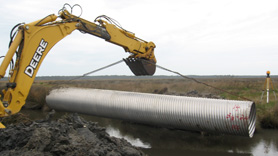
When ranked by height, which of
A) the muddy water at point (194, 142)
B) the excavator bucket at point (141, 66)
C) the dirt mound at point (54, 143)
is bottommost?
the muddy water at point (194, 142)

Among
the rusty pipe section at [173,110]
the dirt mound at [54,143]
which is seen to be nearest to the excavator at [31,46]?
the dirt mound at [54,143]

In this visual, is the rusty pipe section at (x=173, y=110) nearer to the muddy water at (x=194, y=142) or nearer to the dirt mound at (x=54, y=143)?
the muddy water at (x=194, y=142)

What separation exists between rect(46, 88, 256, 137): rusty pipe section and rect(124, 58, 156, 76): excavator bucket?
784 millimetres

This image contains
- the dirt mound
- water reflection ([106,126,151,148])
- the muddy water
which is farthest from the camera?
water reflection ([106,126,151,148])

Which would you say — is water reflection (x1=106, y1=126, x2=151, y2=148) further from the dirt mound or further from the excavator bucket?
the excavator bucket

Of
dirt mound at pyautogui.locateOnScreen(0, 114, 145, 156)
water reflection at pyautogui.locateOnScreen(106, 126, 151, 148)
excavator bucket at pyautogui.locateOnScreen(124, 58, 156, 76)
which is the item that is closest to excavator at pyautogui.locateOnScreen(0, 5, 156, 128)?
dirt mound at pyautogui.locateOnScreen(0, 114, 145, 156)

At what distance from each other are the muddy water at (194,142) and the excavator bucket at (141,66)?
1.97m

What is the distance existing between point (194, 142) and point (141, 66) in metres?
2.84

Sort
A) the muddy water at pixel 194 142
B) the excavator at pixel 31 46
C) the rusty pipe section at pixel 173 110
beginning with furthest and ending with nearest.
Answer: the rusty pipe section at pixel 173 110, the muddy water at pixel 194 142, the excavator at pixel 31 46

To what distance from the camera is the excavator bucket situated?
847cm

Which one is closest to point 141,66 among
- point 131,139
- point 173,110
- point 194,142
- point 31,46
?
point 173,110

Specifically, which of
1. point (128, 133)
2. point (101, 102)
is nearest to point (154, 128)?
point (128, 133)

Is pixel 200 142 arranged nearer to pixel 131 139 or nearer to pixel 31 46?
pixel 131 139

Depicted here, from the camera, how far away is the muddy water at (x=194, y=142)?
21.7ft
